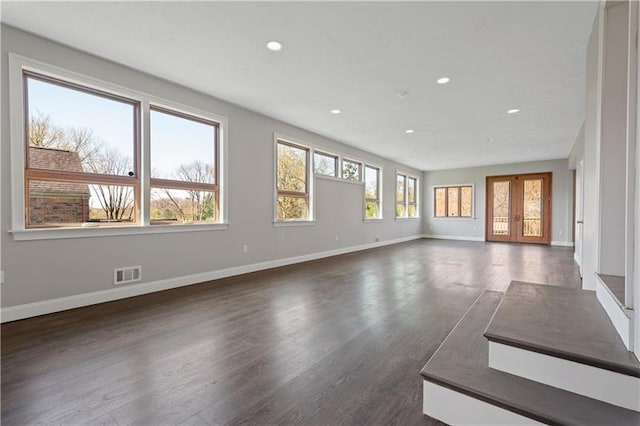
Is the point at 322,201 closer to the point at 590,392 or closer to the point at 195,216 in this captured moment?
the point at 195,216

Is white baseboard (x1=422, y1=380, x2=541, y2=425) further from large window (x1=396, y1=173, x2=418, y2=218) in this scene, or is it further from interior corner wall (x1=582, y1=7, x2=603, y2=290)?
large window (x1=396, y1=173, x2=418, y2=218)

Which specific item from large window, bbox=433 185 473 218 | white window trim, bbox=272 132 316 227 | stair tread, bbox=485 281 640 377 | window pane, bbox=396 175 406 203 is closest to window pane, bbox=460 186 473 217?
large window, bbox=433 185 473 218

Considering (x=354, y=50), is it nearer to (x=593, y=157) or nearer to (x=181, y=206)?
(x=593, y=157)

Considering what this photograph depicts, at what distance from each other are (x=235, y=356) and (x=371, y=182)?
7.19 meters

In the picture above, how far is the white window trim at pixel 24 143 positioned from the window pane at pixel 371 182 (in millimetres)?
4775

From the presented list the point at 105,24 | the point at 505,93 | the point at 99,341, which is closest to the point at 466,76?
the point at 505,93

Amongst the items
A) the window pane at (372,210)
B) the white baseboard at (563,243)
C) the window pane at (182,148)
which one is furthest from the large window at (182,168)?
the white baseboard at (563,243)

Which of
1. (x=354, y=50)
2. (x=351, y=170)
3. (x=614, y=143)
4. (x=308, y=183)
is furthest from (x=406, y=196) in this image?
(x=614, y=143)

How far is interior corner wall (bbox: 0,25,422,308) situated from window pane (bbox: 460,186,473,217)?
5.67 metres

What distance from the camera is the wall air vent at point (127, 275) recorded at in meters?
3.43

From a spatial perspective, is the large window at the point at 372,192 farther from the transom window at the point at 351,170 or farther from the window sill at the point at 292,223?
the window sill at the point at 292,223

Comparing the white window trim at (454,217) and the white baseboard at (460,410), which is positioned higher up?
the white window trim at (454,217)

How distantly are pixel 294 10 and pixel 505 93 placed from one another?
11.0ft

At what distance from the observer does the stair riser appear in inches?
47.8
